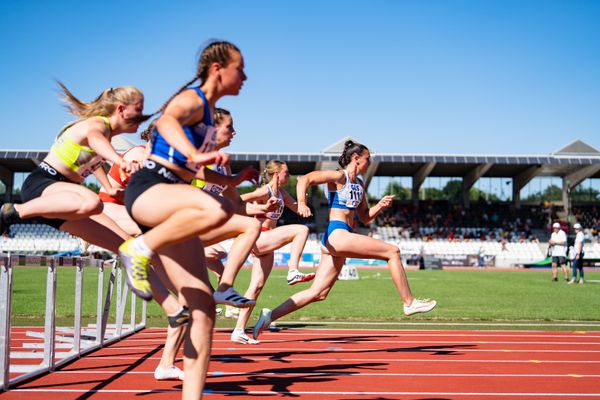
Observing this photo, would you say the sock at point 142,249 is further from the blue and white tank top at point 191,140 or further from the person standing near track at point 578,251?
the person standing near track at point 578,251

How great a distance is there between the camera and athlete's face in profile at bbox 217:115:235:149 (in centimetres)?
648

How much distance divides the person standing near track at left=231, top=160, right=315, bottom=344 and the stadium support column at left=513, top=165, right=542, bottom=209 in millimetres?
50981

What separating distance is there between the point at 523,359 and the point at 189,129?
5104 mm

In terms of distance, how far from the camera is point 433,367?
6.89 meters

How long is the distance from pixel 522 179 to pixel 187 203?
5910cm

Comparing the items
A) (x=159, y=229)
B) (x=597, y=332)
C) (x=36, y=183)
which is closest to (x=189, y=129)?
(x=159, y=229)

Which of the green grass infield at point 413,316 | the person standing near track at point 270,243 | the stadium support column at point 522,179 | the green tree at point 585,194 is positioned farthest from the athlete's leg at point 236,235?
the green tree at point 585,194

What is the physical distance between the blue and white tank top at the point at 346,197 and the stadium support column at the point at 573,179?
5165 cm

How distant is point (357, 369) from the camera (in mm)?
6742

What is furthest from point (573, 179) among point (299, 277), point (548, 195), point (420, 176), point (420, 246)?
point (299, 277)

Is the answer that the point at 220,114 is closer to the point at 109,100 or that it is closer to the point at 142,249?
the point at 109,100

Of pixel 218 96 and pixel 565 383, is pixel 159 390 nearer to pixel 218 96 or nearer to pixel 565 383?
pixel 218 96

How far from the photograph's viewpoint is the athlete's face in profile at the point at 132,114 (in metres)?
5.30

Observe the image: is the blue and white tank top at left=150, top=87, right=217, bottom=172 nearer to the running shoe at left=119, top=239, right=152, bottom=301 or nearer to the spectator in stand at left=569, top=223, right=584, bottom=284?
the running shoe at left=119, top=239, right=152, bottom=301
